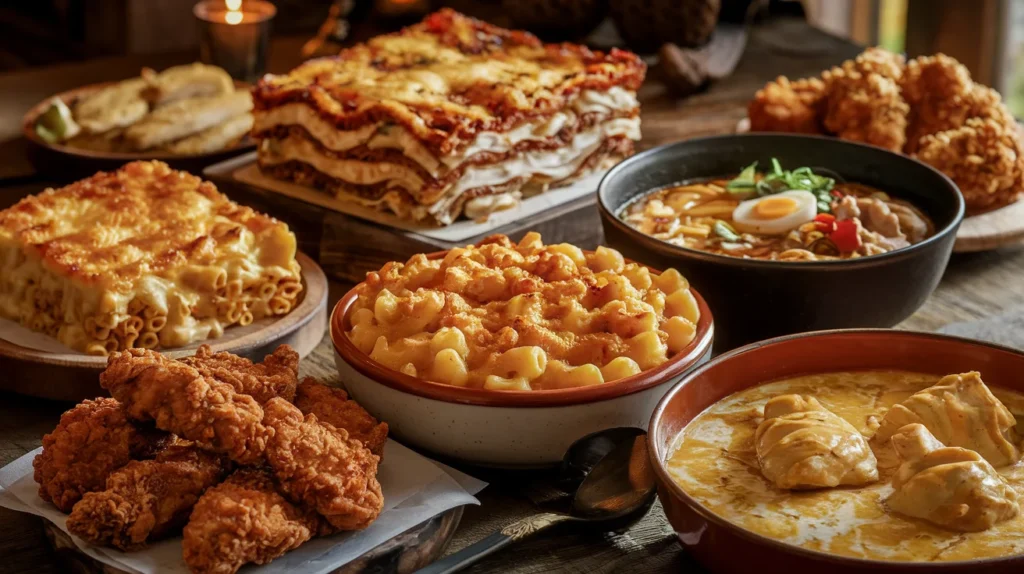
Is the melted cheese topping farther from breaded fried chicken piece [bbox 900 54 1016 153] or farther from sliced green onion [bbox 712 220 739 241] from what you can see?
breaded fried chicken piece [bbox 900 54 1016 153]

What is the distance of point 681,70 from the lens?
167 inches

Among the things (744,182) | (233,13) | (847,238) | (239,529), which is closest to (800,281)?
(847,238)

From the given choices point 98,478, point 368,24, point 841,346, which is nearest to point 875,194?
point 841,346

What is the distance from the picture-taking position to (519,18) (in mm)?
4773

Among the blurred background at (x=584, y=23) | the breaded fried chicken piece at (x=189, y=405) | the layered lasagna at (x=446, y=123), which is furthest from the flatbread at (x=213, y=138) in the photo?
the breaded fried chicken piece at (x=189, y=405)

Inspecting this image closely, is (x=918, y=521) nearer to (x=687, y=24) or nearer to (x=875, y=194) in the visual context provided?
(x=875, y=194)

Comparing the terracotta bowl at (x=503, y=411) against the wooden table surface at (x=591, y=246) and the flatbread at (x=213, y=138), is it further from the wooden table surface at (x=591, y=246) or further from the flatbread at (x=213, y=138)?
the flatbread at (x=213, y=138)

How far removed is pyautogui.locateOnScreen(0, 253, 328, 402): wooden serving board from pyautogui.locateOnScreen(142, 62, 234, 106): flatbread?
61.3 inches

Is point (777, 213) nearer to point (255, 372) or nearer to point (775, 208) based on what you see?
point (775, 208)

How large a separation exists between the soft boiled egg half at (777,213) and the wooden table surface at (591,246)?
1.17 ft

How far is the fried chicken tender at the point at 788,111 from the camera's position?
3488 millimetres

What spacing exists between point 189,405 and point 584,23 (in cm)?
325

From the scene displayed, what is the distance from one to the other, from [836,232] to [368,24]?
3.17 metres

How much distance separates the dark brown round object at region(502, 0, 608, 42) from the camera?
4.62 m
